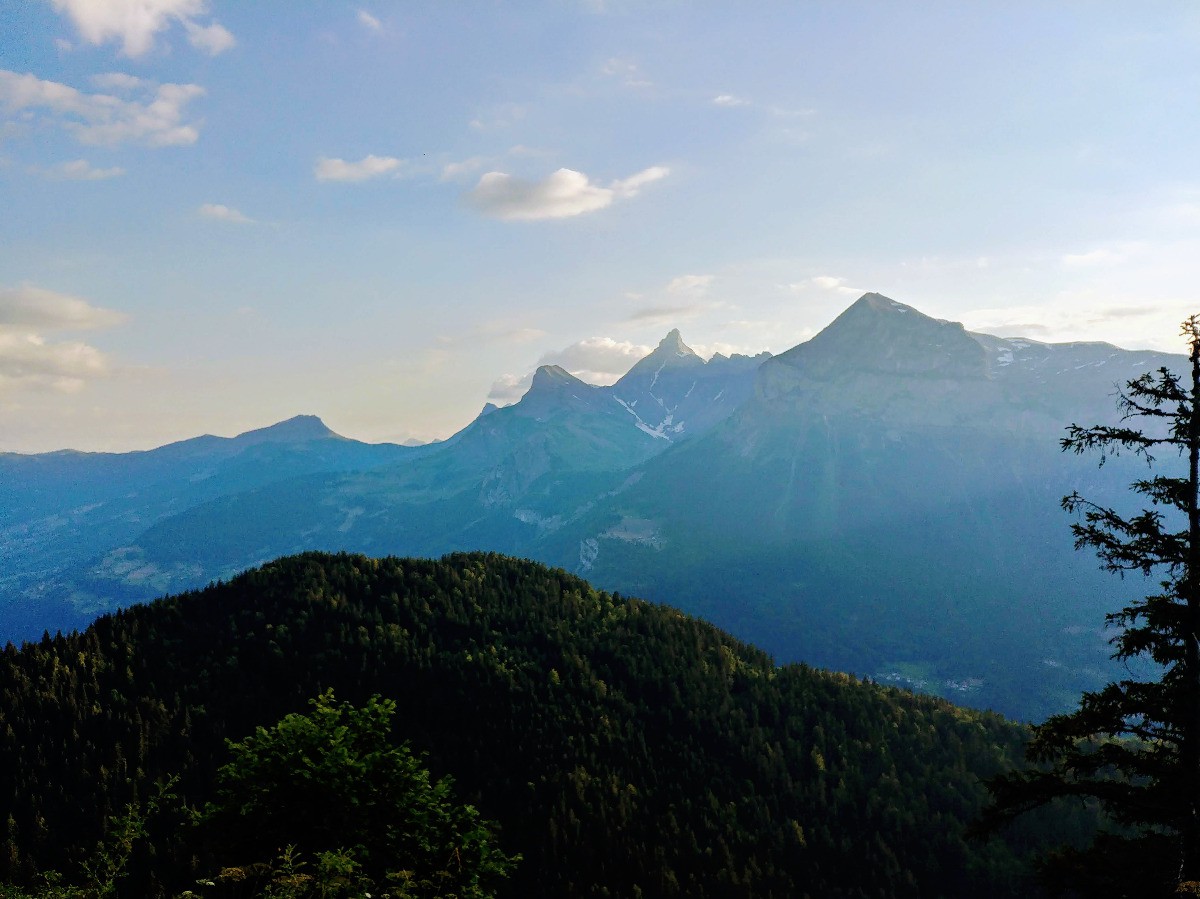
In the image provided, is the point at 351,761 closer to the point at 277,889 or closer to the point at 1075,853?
the point at 277,889

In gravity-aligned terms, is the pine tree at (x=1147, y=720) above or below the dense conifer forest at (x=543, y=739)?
above

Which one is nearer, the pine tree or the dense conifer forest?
the pine tree

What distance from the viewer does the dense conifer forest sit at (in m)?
125

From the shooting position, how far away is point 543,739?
152375mm

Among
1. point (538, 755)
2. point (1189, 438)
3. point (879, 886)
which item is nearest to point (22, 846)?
point (538, 755)

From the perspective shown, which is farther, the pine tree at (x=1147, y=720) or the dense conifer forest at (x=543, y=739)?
the dense conifer forest at (x=543, y=739)

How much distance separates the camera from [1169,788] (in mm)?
26328

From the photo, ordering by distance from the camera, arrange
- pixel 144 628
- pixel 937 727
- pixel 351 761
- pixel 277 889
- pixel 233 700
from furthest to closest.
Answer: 1. pixel 937 727
2. pixel 144 628
3. pixel 233 700
4. pixel 351 761
5. pixel 277 889

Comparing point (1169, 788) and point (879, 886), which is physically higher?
point (1169, 788)

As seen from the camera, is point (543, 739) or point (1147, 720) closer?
point (1147, 720)

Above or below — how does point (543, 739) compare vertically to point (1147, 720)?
below

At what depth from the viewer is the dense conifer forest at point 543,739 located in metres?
125

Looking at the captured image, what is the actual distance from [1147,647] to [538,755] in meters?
136

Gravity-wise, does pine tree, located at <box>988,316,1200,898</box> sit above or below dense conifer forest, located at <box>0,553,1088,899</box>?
above
